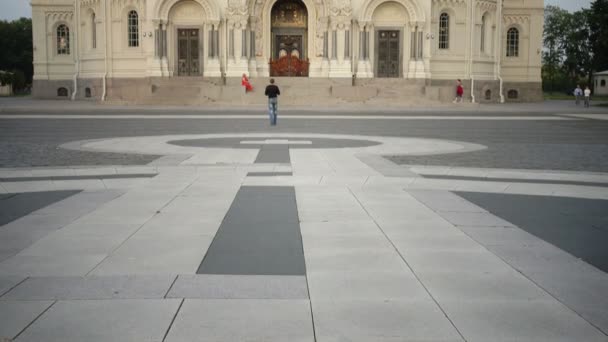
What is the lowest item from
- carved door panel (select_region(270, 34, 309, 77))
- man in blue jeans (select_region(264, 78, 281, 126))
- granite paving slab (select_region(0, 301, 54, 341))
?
granite paving slab (select_region(0, 301, 54, 341))

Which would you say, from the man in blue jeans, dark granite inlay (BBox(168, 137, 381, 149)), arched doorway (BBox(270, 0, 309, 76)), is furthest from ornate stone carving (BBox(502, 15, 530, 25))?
dark granite inlay (BBox(168, 137, 381, 149))

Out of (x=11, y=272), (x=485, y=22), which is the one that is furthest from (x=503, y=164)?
(x=485, y=22)

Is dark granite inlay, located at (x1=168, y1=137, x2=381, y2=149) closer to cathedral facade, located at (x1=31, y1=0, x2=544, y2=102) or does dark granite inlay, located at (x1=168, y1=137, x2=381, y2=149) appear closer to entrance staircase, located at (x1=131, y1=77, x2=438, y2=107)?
entrance staircase, located at (x1=131, y1=77, x2=438, y2=107)

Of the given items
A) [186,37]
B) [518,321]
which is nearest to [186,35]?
[186,37]

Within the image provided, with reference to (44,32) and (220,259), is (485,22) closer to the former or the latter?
(44,32)

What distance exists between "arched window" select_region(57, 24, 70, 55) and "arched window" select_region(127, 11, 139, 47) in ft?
30.7

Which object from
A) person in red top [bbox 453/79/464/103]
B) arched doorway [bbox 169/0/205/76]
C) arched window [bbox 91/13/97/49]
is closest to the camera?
person in red top [bbox 453/79/464/103]

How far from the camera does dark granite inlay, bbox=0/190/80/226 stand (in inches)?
368

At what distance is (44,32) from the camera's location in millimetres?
61469

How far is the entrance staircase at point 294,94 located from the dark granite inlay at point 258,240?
36.9 metres

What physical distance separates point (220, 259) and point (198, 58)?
157 ft

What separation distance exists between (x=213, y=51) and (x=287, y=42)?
6.20m

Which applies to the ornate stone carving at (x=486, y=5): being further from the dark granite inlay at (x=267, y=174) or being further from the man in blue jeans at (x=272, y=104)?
the dark granite inlay at (x=267, y=174)

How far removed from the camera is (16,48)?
9631 centimetres
